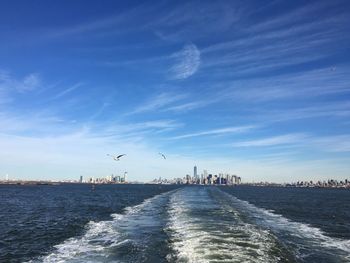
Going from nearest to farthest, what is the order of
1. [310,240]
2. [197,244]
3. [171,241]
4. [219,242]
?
[197,244], [219,242], [171,241], [310,240]

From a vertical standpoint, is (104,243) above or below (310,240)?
below

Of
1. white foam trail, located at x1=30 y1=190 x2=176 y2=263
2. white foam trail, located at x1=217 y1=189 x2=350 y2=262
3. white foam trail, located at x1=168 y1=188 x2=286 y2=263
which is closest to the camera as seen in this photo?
white foam trail, located at x1=168 y1=188 x2=286 y2=263

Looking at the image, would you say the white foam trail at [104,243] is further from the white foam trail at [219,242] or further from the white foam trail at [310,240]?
the white foam trail at [310,240]

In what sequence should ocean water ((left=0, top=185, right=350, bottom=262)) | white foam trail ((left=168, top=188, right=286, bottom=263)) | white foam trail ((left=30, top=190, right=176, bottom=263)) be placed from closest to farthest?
1. white foam trail ((left=168, top=188, right=286, bottom=263))
2. white foam trail ((left=30, top=190, right=176, bottom=263))
3. ocean water ((left=0, top=185, right=350, bottom=262))

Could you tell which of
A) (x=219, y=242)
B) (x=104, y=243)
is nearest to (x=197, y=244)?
(x=219, y=242)

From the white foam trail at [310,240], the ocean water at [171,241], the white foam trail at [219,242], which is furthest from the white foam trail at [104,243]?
the white foam trail at [310,240]

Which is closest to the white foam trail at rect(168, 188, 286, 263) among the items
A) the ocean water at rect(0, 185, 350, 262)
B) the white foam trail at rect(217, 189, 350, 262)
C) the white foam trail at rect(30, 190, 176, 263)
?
the ocean water at rect(0, 185, 350, 262)

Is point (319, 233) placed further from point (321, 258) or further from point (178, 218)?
point (178, 218)

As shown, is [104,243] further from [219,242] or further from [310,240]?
[310,240]

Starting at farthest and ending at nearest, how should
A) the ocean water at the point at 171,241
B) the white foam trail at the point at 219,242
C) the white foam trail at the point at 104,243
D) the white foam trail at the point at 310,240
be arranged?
1. the white foam trail at the point at 310,240
2. the ocean water at the point at 171,241
3. the white foam trail at the point at 104,243
4. the white foam trail at the point at 219,242

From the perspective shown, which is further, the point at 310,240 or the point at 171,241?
the point at 310,240

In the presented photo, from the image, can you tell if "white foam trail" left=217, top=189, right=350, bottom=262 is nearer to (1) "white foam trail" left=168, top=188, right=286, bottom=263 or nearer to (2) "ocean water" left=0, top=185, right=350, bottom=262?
(2) "ocean water" left=0, top=185, right=350, bottom=262

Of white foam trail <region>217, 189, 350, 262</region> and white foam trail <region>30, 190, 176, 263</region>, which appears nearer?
white foam trail <region>30, 190, 176, 263</region>

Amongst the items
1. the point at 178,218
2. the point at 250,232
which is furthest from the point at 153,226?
the point at 250,232
